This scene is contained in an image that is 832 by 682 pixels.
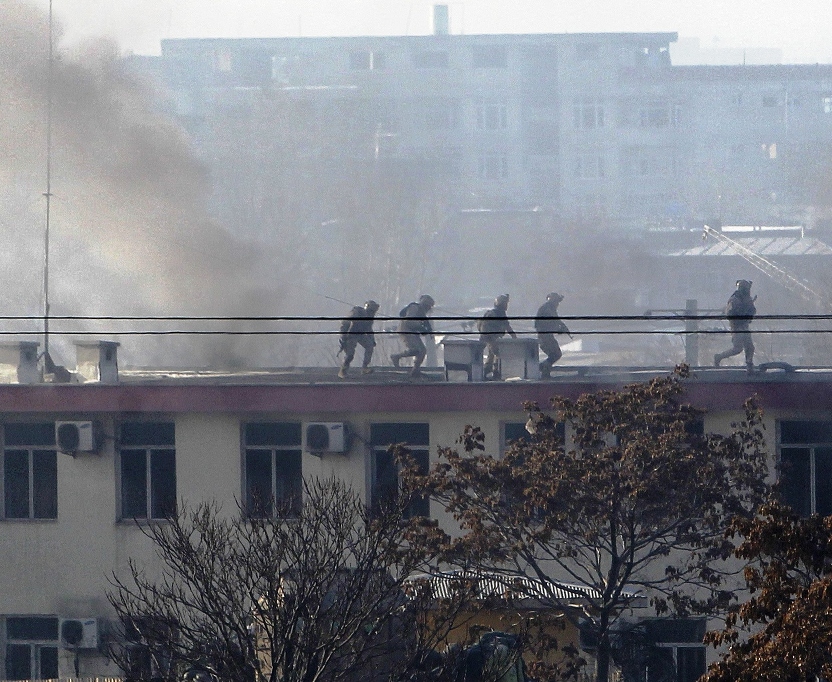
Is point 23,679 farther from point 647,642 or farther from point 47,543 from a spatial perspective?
point 647,642

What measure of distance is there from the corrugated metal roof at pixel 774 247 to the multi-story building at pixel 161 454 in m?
31.3

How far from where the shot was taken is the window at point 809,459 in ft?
44.4

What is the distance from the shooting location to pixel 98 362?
593 inches

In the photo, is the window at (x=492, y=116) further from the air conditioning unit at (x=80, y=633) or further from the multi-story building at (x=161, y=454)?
the air conditioning unit at (x=80, y=633)

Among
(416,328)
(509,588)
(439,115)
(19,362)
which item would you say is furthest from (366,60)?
(509,588)

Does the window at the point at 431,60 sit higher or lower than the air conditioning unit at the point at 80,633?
higher

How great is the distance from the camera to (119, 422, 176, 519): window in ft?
46.5

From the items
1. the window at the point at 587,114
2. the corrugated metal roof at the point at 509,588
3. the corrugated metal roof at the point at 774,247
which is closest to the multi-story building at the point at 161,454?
the corrugated metal roof at the point at 509,588

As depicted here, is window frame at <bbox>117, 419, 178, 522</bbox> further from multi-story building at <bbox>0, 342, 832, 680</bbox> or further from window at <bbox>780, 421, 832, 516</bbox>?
window at <bbox>780, 421, 832, 516</bbox>

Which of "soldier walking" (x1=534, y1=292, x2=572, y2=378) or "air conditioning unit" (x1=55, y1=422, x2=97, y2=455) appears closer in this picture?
"air conditioning unit" (x1=55, y1=422, x2=97, y2=455)

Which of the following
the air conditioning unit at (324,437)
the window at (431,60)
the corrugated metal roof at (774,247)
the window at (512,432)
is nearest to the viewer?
the air conditioning unit at (324,437)

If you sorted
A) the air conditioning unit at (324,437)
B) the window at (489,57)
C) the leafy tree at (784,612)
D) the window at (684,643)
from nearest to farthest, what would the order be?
the leafy tree at (784,612) → the window at (684,643) → the air conditioning unit at (324,437) → the window at (489,57)

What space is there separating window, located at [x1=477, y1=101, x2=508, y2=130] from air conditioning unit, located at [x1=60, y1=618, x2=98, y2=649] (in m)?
47.0

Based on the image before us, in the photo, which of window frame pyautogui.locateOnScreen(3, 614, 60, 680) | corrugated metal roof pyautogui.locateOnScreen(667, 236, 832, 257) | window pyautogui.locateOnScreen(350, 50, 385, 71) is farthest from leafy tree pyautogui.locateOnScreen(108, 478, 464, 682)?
window pyautogui.locateOnScreen(350, 50, 385, 71)
